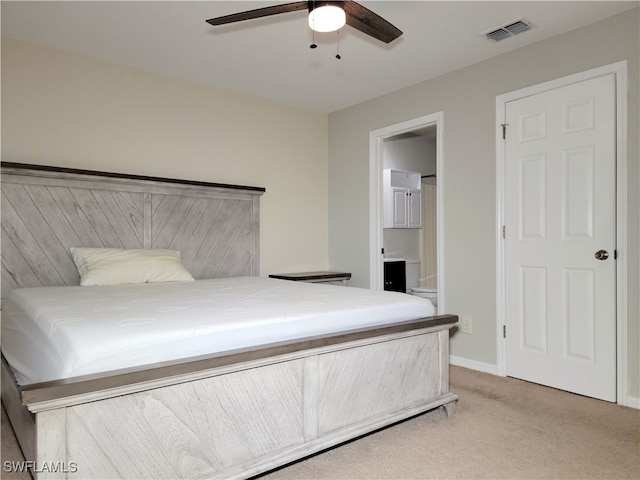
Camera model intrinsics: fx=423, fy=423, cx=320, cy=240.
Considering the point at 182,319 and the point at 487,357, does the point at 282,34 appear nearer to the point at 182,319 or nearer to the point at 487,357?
the point at 182,319

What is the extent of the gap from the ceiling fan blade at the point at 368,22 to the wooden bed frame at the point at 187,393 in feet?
4.81

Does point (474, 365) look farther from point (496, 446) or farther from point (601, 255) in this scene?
point (496, 446)

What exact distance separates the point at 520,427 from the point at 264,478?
1433 mm

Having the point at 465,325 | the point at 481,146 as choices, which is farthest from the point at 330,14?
the point at 465,325

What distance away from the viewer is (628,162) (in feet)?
8.52

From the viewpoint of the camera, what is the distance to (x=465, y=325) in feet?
11.5

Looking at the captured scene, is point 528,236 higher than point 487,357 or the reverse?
higher

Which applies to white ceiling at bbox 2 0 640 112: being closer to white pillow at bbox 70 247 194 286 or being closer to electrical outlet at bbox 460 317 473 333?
white pillow at bbox 70 247 194 286

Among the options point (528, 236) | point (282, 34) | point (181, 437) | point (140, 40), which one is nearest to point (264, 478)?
point (181, 437)

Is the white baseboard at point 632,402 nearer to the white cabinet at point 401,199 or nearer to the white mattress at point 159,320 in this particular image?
the white mattress at point 159,320

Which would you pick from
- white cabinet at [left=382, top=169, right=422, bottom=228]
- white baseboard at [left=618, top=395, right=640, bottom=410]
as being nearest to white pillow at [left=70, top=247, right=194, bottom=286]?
white cabinet at [left=382, top=169, right=422, bottom=228]

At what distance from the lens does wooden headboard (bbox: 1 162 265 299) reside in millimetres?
2965

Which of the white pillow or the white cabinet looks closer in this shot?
the white pillow

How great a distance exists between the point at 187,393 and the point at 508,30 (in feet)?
9.76
